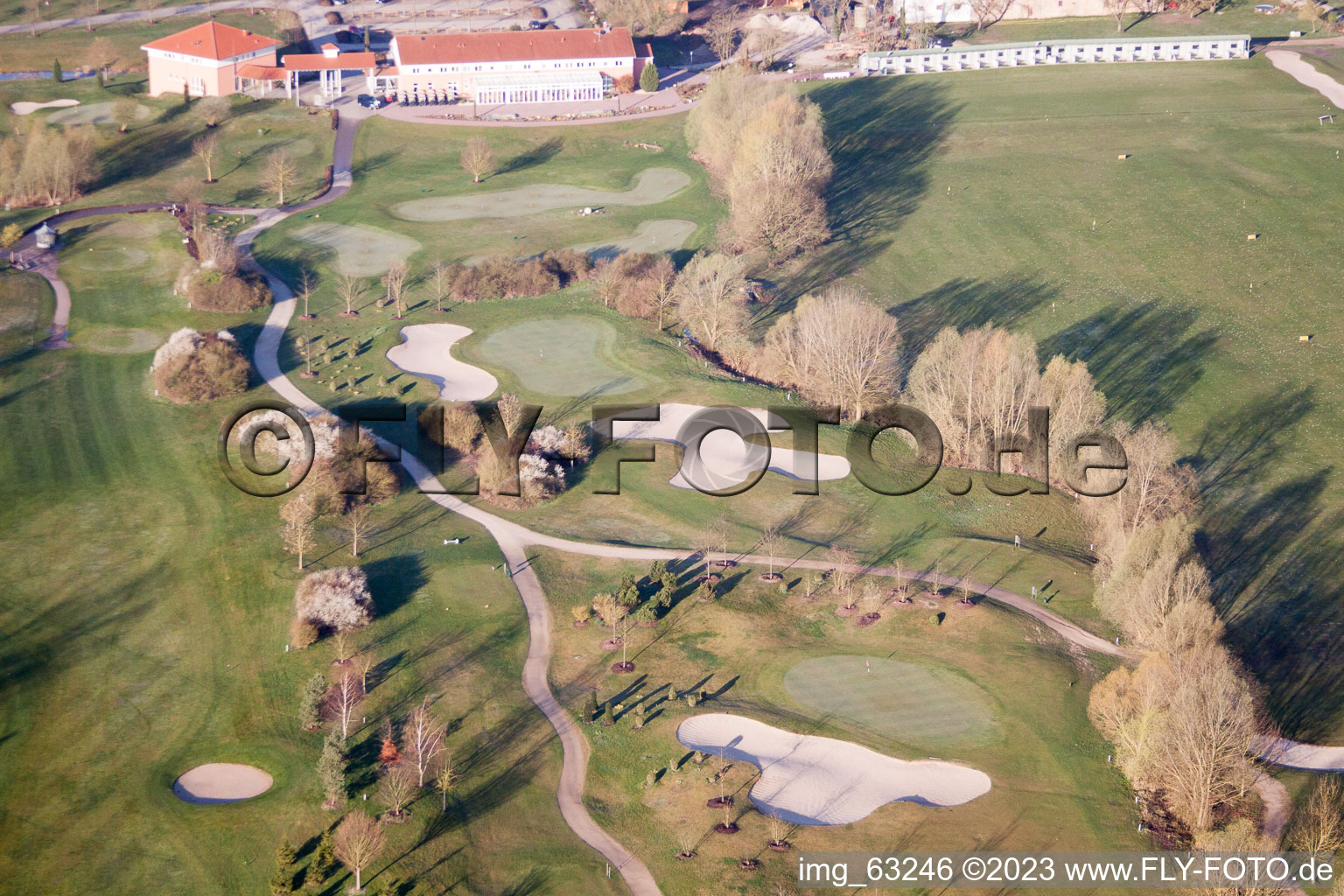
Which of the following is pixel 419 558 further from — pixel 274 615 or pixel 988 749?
pixel 988 749

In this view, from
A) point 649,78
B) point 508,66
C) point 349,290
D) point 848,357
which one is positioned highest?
point 508,66

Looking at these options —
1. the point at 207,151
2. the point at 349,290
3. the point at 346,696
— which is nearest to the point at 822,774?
the point at 346,696

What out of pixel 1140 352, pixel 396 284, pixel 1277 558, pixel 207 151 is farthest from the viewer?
pixel 207 151

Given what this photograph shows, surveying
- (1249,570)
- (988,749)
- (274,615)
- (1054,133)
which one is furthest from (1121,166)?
(274,615)

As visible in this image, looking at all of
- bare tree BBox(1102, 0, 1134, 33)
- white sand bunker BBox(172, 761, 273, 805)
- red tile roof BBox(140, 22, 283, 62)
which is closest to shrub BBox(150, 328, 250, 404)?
white sand bunker BBox(172, 761, 273, 805)

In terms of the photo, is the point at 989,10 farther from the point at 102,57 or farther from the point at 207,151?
the point at 102,57

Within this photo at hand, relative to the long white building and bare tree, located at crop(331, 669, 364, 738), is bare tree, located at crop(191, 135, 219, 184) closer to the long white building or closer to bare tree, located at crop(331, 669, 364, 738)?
the long white building
